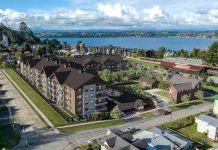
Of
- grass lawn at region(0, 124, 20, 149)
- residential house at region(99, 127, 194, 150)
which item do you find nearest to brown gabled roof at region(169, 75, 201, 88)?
residential house at region(99, 127, 194, 150)

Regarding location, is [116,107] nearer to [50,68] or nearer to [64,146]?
[64,146]

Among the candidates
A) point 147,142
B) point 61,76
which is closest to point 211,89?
point 147,142

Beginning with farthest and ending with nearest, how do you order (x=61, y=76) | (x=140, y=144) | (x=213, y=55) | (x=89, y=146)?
(x=213, y=55) < (x=61, y=76) < (x=89, y=146) < (x=140, y=144)

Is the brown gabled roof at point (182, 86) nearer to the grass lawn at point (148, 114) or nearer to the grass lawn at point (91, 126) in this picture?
the grass lawn at point (148, 114)

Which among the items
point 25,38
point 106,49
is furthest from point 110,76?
point 25,38

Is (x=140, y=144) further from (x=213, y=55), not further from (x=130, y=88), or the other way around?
(x=213, y=55)

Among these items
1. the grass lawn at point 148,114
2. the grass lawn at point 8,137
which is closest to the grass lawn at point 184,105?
the grass lawn at point 148,114
